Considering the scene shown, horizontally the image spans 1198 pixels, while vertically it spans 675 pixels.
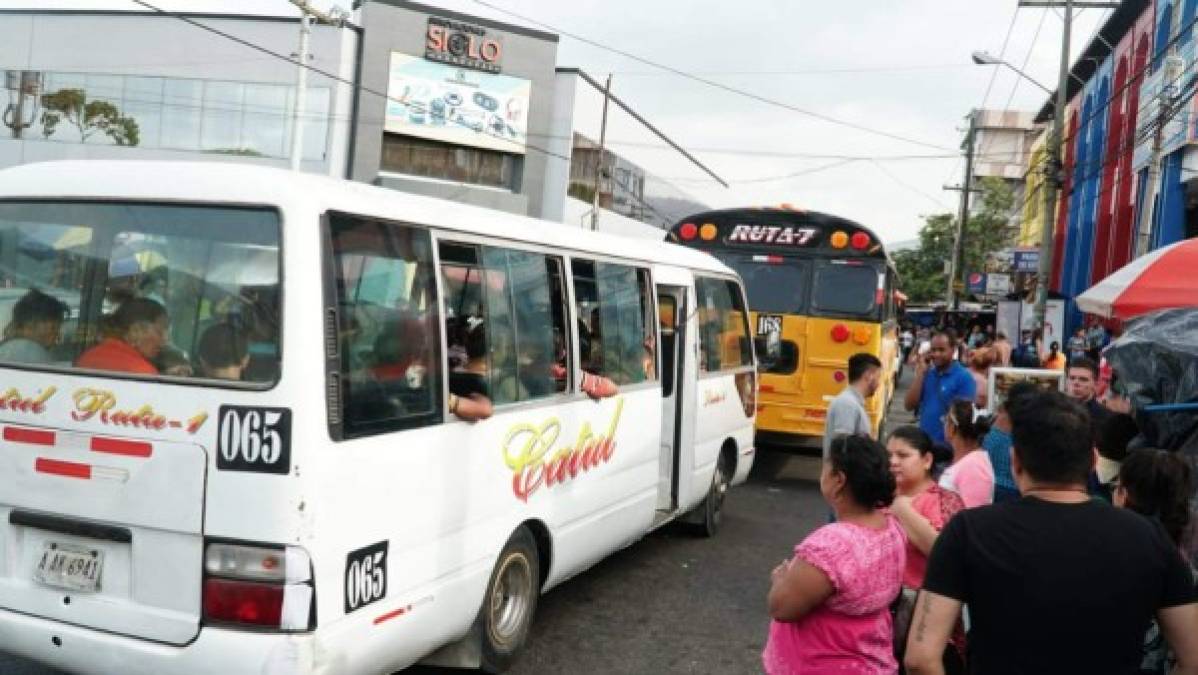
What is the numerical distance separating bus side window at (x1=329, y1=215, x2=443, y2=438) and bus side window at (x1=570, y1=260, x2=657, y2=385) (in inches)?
64.5

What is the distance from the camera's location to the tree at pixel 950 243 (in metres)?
53.5

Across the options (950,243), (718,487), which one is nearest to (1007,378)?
(718,487)

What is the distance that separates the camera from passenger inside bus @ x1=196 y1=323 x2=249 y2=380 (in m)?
3.60

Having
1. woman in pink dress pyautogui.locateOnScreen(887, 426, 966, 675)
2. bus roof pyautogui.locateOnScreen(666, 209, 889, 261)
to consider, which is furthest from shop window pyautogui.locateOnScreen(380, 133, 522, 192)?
woman in pink dress pyautogui.locateOnScreen(887, 426, 966, 675)

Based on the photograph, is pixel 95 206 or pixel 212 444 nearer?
pixel 212 444

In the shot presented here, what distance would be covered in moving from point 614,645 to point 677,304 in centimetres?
283

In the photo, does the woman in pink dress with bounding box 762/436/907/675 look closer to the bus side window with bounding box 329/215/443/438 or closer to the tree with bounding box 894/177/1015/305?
the bus side window with bounding box 329/215/443/438

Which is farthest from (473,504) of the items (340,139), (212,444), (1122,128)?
(340,139)

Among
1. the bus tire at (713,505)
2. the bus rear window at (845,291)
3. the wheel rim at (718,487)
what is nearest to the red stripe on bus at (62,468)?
the bus tire at (713,505)

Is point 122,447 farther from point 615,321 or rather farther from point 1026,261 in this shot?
point 1026,261

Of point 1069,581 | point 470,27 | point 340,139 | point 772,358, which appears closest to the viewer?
point 1069,581

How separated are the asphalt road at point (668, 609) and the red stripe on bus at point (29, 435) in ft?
4.83

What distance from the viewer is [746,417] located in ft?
30.1

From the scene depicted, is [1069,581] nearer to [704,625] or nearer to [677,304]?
[704,625]
